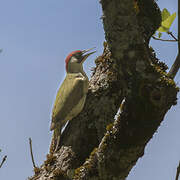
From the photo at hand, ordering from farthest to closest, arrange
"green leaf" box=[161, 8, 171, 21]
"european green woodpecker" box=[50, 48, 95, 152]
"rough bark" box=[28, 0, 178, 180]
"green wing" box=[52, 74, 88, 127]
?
"green wing" box=[52, 74, 88, 127], "european green woodpecker" box=[50, 48, 95, 152], "green leaf" box=[161, 8, 171, 21], "rough bark" box=[28, 0, 178, 180]

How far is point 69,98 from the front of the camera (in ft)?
16.9

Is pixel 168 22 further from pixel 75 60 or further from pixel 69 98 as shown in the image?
pixel 75 60

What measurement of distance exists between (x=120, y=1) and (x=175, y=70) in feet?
2.42

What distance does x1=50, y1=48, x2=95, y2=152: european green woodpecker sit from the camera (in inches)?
183

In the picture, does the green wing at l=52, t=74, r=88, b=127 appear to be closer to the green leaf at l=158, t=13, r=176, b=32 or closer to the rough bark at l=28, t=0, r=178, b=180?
the rough bark at l=28, t=0, r=178, b=180

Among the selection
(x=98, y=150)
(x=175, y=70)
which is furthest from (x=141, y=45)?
(x=98, y=150)

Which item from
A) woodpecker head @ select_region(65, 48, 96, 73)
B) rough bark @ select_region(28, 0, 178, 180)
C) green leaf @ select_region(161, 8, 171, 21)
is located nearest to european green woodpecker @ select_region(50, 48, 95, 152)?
woodpecker head @ select_region(65, 48, 96, 73)

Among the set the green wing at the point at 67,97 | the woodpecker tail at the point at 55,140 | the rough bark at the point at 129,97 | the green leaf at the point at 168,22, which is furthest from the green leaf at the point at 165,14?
the woodpecker tail at the point at 55,140

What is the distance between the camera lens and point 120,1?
2.98m

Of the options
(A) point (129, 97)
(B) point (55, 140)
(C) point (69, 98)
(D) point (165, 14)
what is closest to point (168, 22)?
(D) point (165, 14)

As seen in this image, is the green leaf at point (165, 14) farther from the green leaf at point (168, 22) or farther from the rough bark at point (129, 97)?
the rough bark at point (129, 97)

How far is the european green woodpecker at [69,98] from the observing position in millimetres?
4652

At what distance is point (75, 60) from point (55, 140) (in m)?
1.87

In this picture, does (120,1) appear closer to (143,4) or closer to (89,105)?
(143,4)
